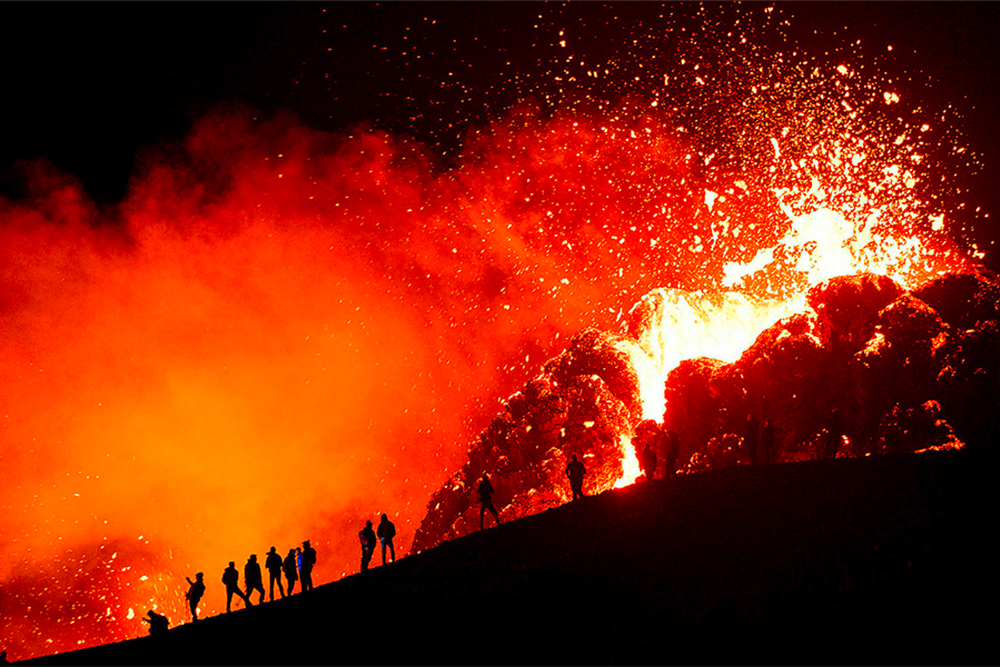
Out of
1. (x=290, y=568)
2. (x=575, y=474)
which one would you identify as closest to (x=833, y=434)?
(x=575, y=474)

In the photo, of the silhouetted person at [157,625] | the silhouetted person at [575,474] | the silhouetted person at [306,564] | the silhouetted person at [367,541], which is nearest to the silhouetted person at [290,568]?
the silhouetted person at [306,564]

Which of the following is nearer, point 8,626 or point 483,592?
point 483,592

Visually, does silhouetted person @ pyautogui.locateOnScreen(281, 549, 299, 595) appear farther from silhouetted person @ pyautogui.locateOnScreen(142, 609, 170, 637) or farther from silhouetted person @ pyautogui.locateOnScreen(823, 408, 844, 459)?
→ silhouetted person @ pyautogui.locateOnScreen(823, 408, 844, 459)

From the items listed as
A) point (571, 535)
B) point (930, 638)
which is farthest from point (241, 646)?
point (930, 638)

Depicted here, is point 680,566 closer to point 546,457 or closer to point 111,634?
point 546,457

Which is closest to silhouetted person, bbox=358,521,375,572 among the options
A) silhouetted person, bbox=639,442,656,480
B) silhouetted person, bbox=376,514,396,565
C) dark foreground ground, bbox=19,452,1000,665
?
silhouetted person, bbox=376,514,396,565

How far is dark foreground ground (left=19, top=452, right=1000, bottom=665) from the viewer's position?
10148 mm

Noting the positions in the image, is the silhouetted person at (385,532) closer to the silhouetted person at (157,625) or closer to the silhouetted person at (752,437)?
the silhouetted person at (157,625)

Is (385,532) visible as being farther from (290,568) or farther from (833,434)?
(833,434)

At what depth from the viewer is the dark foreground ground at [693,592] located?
10.1 meters

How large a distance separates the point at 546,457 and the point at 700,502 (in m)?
100

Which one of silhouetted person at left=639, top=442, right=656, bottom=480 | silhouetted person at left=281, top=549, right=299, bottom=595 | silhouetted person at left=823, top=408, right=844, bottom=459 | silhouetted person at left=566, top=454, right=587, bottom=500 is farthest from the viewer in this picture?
silhouetted person at left=639, top=442, right=656, bottom=480

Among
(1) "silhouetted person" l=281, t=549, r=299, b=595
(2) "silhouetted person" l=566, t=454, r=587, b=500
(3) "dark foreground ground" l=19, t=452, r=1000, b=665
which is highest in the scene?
(2) "silhouetted person" l=566, t=454, r=587, b=500

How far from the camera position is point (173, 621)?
4067 inches
